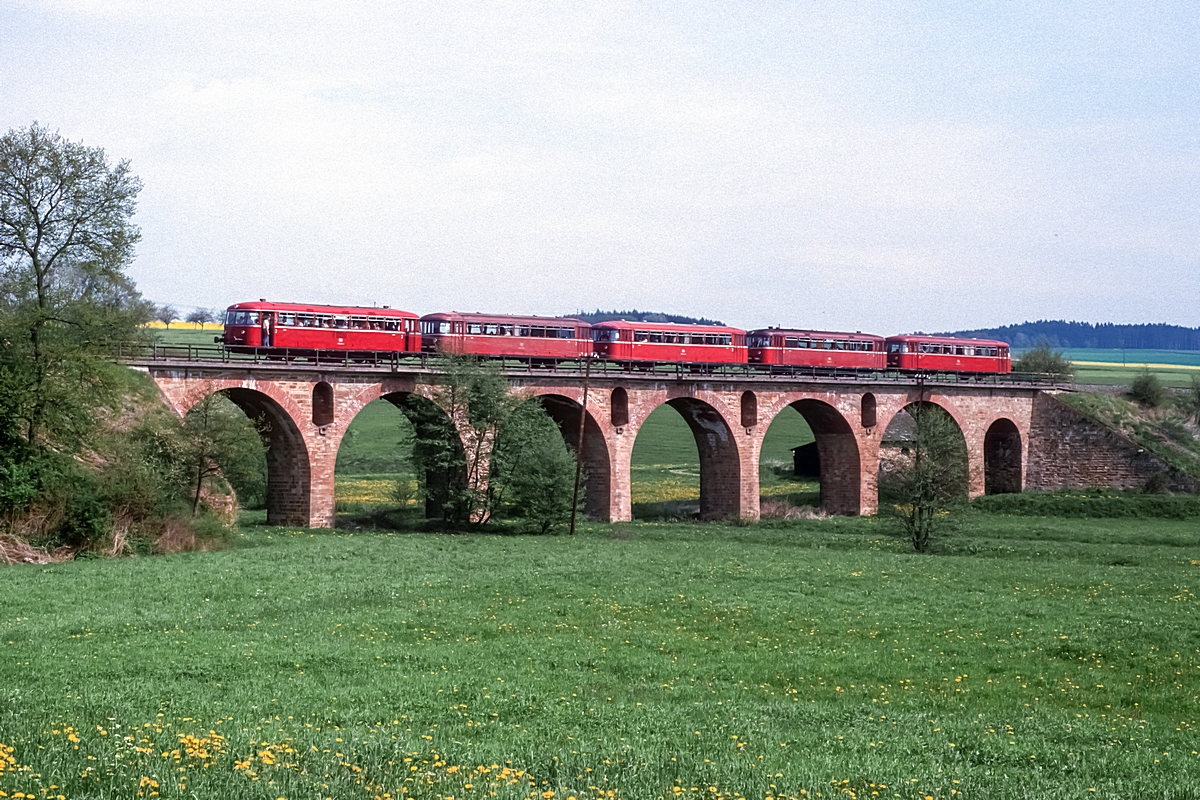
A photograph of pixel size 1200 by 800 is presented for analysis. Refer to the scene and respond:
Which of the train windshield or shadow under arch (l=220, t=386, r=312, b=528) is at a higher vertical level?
the train windshield

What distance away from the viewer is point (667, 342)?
60406mm

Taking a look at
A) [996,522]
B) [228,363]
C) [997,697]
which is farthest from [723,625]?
[996,522]

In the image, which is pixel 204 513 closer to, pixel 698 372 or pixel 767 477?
pixel 698 372

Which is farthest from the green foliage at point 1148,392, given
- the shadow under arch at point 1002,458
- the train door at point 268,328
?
the train door at point 268,328

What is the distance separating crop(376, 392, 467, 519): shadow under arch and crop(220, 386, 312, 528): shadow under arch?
4266mm

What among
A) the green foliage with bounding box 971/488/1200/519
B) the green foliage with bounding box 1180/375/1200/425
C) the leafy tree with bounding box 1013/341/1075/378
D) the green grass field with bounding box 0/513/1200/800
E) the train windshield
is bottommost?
the green foliage with bounding box 971/488/1200/519

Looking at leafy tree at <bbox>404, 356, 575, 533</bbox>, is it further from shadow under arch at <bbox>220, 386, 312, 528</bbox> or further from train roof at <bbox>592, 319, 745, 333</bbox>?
train roof at <bbox>592, 319, 745, 333</bbox>

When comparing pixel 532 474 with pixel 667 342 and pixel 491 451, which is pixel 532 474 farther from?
pixel 667 342

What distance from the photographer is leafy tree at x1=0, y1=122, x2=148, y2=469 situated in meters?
33.2

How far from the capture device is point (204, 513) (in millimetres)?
37562

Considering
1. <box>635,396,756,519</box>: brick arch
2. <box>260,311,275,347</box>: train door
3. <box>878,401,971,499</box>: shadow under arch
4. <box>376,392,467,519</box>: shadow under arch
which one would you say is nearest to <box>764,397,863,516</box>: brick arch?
<box>878,401,971,499</box>: shadow under arch

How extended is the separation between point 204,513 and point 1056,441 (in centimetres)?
5260

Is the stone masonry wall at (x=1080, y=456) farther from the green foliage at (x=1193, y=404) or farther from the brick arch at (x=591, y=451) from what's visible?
the brick arch at (x=591, y=451)

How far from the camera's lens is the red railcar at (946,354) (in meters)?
69.1
